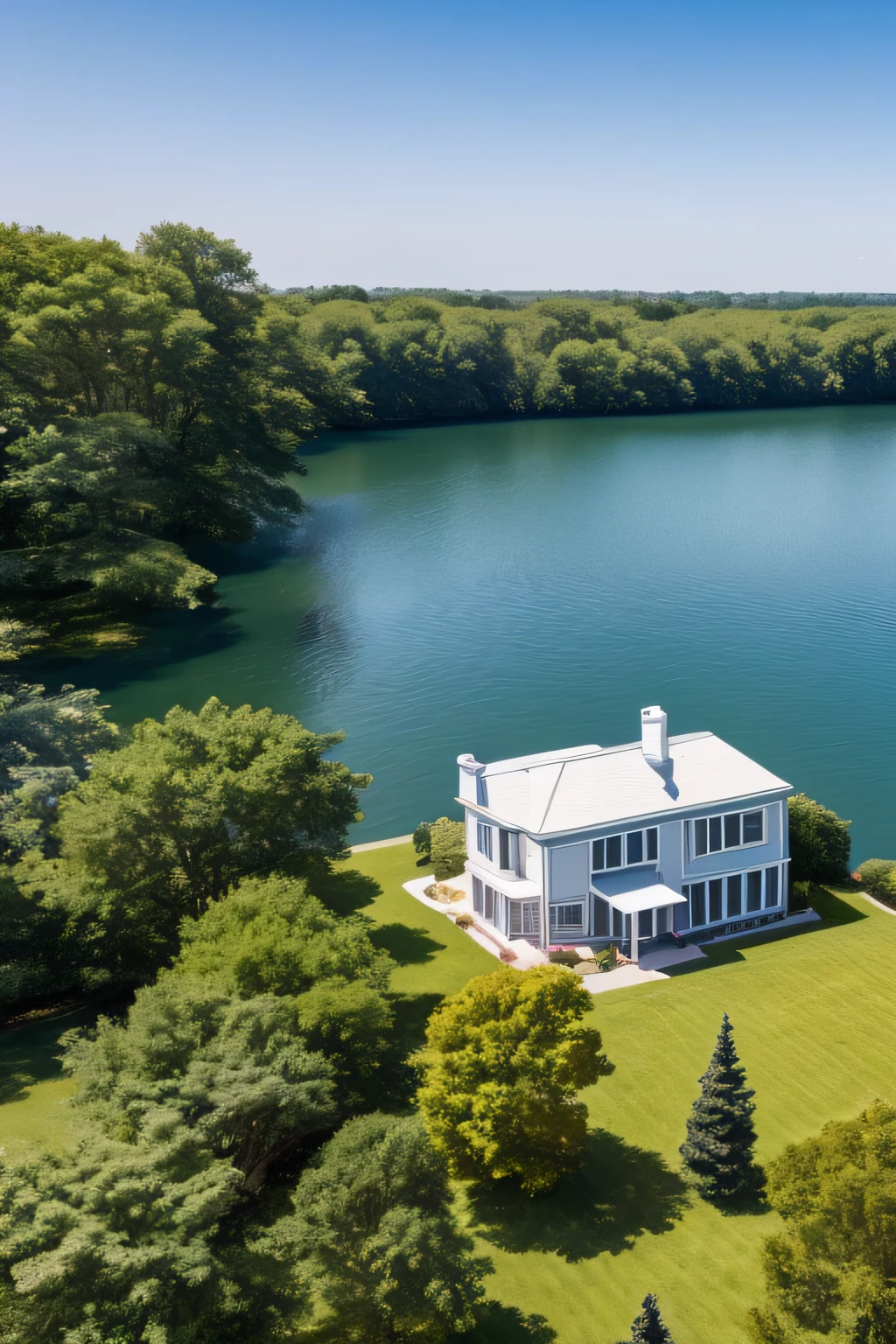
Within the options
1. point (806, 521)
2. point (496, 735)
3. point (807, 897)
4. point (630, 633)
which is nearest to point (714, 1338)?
point (807, 897)

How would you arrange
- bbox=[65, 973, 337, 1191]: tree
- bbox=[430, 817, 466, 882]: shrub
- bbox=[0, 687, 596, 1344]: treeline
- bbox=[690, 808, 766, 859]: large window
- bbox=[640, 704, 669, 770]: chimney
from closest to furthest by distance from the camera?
bbox=[0, 687, 596, 1344]: treeline → bbox=[65, 973, 337, 1191]: tree → bbox=[690, 808, 766, 859]: large window → bbox=[640, 704, 669, 770]: chimney → bbox=[430, 817, 466, 882]: shrub

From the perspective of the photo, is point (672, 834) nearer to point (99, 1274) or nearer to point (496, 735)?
point (496, 735)

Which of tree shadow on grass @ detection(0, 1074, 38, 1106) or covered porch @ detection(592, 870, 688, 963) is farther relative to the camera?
→ covered porch @ detection(592, 870, 688, 963)

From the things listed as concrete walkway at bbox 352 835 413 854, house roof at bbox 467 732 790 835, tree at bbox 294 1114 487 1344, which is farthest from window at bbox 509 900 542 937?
tree at bbox 294 1114 487 1344

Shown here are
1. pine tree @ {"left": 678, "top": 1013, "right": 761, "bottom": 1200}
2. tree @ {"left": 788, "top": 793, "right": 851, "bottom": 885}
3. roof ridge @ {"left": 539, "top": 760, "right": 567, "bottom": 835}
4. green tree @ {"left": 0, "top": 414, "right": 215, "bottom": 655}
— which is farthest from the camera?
green tree @ {"left": 0, "top": 414, "right": 215, "bottom": 655}

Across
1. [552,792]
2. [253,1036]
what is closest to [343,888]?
[552,792]

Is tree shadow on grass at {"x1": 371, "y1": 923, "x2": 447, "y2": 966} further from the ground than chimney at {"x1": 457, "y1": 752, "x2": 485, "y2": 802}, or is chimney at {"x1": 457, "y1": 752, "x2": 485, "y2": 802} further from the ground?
chimney at {"x1": 457, "y1": 752, "x2": 485, "y2": 802}

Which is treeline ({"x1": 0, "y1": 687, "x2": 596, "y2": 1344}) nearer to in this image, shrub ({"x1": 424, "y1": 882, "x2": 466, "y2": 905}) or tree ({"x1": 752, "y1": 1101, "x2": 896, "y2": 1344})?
shrub ({"x1": 424, "y1": 882, "x2": 466, "y2": 905})
